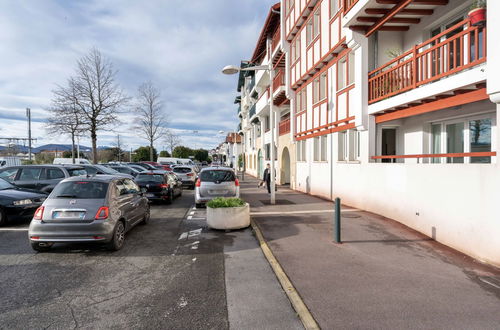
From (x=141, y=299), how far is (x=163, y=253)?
2.06 meters

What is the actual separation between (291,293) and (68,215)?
4.39 metres

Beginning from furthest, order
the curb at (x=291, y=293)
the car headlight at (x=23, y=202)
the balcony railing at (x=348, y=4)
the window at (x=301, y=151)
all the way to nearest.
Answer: the window at (x=301, y=151)
the balcony railing at (x=348, y=4)
the car headlight at (x=23, y=202)
the curb at (x=291, y=293)

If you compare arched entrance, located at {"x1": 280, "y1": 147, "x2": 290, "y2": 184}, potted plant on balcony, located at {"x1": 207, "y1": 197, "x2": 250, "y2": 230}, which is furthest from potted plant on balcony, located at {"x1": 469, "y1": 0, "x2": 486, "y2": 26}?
arched entrance, located at {"x1": 280, "y1": 147, "x2": 290, "y2": 184}

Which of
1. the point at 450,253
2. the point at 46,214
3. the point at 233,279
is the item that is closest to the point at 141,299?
the point at 233,279

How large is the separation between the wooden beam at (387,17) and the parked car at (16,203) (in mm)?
11559

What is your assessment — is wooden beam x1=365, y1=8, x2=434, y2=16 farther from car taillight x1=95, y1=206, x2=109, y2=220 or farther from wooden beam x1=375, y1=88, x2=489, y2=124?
car taillight x1=95, y1=206, x2=109, y2=220

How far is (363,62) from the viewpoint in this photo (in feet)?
32.9

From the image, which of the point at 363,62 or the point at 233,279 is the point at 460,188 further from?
the point at 363,62

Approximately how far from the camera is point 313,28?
14727 mm

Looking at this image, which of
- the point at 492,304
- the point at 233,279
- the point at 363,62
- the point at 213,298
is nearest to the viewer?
the point at 492,304

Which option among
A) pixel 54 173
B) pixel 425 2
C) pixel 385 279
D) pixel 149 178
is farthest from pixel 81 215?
pixel 425 2

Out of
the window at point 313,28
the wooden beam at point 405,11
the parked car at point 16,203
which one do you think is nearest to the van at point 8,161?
the parked car at point 16,203

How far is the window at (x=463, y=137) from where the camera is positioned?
7.54 metres

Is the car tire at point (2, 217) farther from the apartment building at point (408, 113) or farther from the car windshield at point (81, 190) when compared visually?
the apartment building at point (408, 113)
